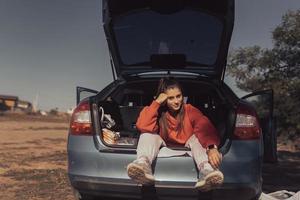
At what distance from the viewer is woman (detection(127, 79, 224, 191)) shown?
3.89m

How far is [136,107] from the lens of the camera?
5953 millimetres

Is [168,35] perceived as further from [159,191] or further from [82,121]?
[159,191]

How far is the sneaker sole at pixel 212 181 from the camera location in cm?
Answer: 379

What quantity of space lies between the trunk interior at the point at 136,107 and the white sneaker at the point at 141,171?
12.3 inches

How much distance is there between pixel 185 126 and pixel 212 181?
0.70 meters

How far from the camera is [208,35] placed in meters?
5.89

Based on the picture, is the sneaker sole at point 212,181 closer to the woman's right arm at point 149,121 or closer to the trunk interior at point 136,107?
the trunk interior at point 136,107

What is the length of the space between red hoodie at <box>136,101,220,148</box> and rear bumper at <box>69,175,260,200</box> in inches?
16.0

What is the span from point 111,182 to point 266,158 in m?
1.78

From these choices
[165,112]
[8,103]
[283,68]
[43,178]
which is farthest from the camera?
[8,103]

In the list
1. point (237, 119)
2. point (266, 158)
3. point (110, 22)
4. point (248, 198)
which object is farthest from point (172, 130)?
point (110, 22)

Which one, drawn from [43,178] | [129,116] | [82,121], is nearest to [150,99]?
[129,116]

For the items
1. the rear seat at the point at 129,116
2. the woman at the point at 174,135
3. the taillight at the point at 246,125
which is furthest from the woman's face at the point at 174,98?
the rear seat at the point at 129,116

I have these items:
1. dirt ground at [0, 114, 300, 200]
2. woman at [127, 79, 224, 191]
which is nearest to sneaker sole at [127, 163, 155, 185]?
woman at [127, 79, 224, 191]
